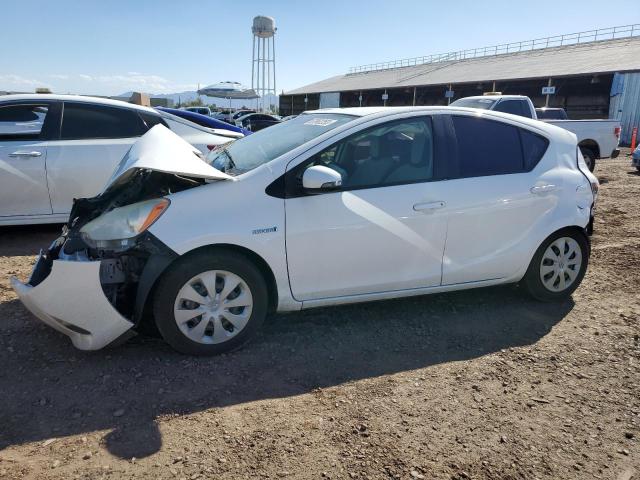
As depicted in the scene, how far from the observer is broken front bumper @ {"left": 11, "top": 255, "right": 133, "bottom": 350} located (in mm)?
2967

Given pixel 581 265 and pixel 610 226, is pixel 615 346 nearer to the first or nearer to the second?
pixel 581 265

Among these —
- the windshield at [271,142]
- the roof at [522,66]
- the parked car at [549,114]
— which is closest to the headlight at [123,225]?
the windshield at [271,142]

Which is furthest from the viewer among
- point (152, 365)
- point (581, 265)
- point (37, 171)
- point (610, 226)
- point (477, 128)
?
point (610, 226)

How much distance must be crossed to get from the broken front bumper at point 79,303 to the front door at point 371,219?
45.7 inches

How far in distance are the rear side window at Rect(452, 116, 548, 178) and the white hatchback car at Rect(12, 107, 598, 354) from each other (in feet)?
0.04

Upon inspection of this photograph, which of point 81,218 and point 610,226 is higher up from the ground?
point 81,218

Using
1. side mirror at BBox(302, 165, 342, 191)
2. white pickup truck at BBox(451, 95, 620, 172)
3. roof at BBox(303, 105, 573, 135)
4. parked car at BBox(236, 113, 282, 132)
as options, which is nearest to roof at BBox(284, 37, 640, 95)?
parked car at BBox(236, 113, 282, 132)

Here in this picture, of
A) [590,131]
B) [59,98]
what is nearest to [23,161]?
[59,98]

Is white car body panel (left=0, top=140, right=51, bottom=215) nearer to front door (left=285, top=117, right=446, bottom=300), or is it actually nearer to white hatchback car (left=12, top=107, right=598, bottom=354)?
white hatchback car (left=12, top=107, right=598, bottom=354)

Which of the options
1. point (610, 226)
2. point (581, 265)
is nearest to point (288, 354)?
point (581, 265)

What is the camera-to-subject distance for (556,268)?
4203 mm

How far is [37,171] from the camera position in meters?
5.37

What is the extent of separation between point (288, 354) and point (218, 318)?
533 millimetres

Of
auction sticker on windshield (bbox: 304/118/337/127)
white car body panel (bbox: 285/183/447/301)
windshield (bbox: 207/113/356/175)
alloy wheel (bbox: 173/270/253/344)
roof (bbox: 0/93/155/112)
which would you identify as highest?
roof (bbox: 0/93/155/112)
